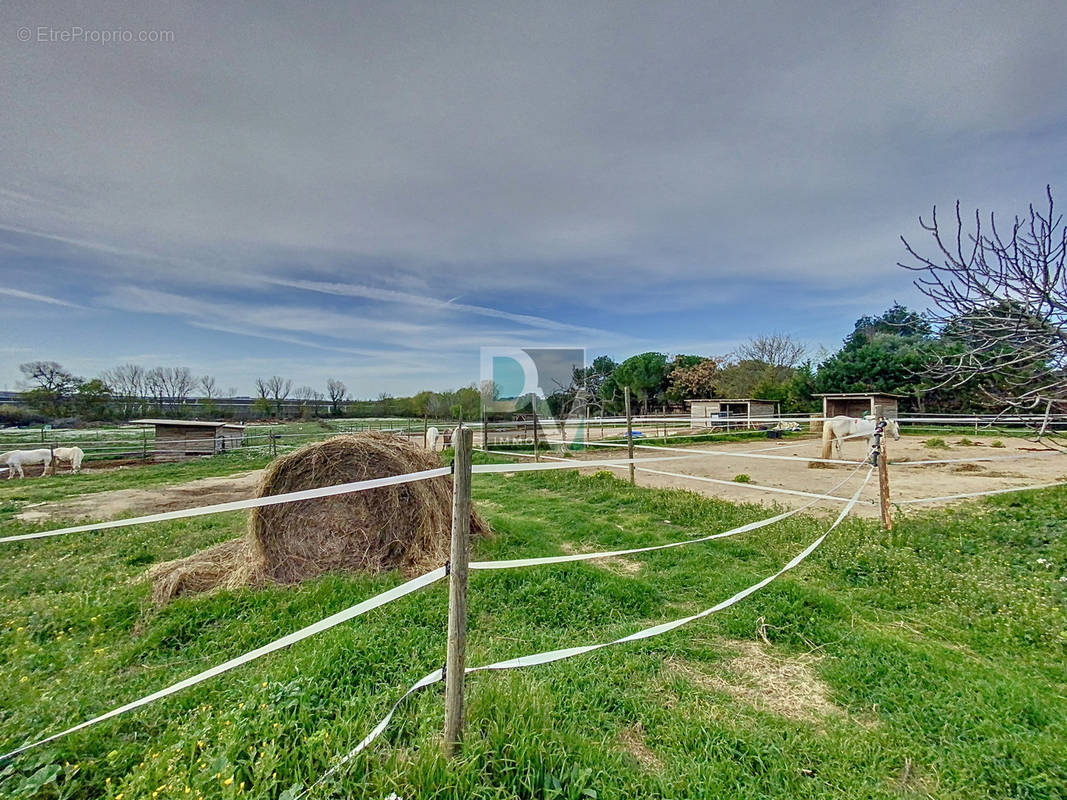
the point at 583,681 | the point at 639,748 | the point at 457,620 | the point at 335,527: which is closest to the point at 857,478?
the point at 583,681

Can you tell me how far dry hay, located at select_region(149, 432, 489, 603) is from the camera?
3.57 meters

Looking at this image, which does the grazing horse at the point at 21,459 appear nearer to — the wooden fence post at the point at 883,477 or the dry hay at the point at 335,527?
the dry hay at the point at 335,527

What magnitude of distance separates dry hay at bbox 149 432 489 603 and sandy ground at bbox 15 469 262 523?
2.43 m

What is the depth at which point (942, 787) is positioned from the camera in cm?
161

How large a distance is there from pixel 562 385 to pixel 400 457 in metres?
20.4

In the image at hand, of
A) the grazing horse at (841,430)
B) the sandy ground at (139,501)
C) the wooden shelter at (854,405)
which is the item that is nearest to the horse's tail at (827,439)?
the grazing horse at (841,430)

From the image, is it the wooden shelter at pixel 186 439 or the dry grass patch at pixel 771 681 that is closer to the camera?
the dry grass patch at pixel 771 681

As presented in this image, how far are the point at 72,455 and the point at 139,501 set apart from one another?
733 cm

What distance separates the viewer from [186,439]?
A: 587 inches

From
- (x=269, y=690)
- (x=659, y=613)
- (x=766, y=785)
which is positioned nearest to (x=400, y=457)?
(x=269, y=690)

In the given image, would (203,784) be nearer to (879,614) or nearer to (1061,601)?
(879,614)

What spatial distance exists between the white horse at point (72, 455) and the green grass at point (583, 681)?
10602mm

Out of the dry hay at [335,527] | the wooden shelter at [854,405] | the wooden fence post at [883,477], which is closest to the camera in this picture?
the dry hay at [335,527]

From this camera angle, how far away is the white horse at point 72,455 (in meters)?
11.6
